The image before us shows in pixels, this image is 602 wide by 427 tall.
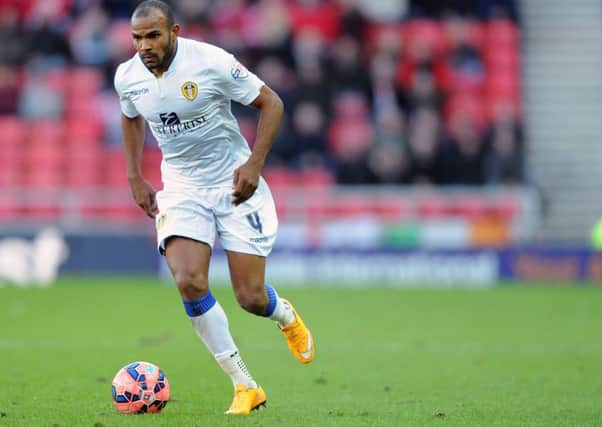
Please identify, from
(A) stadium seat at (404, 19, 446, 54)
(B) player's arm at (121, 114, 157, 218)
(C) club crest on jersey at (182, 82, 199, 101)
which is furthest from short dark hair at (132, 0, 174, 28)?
(A) stadium seat at (404, 19, 446, 54)

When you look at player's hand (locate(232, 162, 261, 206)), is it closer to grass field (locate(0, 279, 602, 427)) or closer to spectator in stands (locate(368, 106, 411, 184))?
grass field (locate(0, 279, 602, 427))

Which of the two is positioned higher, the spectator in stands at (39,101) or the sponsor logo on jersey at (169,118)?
the sponsor logo on jersey at (169,118)

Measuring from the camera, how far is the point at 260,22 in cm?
2234

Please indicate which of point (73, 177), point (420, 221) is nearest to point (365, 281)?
point (420, 221)

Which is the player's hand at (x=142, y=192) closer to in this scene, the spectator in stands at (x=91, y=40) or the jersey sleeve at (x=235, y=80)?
the jersey sleeve at (x=235, y=80)

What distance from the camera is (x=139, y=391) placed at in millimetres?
7367

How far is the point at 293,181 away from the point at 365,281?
2069 mm

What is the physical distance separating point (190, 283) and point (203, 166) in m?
0.84

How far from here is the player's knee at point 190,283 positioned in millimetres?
7398

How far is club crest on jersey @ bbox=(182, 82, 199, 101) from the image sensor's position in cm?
751

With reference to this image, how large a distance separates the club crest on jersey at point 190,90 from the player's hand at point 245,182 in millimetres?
534

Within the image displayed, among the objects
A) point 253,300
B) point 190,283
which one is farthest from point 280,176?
point 190,283

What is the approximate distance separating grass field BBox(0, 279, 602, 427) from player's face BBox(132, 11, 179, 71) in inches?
82.0

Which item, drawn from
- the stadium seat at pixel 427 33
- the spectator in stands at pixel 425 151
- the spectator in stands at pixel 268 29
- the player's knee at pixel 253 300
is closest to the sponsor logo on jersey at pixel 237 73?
the player's knee at pixel 253 300
